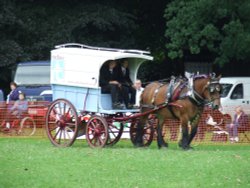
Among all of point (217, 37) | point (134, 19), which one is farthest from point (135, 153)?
point (134, 19)

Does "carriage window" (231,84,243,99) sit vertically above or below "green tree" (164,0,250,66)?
below

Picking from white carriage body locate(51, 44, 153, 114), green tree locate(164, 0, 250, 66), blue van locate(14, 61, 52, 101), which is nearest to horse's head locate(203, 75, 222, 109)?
white carriage body locate(51, 44, 153, 114)

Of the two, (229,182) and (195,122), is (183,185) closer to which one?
(229,182)

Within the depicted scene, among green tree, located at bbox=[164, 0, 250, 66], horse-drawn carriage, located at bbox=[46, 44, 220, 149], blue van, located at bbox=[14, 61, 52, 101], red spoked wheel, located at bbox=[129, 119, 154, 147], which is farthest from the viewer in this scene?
green tree, located at bbox=[164, 0, 250, 66]

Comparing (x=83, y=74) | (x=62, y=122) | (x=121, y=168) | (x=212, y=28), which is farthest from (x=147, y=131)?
(x=212, y=28)

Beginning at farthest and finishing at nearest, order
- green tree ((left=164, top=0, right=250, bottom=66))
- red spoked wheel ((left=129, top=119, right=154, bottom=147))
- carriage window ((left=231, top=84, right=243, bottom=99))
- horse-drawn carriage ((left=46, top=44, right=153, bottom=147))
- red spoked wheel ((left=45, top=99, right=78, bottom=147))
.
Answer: green tree ((left=164, top=0, right=250, bottom=66))
carriage window ((left=231, top=84, right=243, bottom=99))
red spoked wheel ((left=129, top=119, right=154, bottom=147))
red spoked wheel ((left=45, top=99, right=78, bottom=147))
horse-drawn carriage ((left=46, top=44, right=153, bottom=147))

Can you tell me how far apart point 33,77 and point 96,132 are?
51.2 feet

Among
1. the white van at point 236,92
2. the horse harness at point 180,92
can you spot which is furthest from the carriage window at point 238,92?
the horse harness at point 180,92

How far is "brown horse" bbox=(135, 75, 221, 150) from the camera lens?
810 inches

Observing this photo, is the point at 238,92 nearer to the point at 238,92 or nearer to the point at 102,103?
the point at 238,92

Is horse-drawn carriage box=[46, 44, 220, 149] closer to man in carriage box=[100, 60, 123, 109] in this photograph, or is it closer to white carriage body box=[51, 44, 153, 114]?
white carriage body box=[51, 44, 153, 114]

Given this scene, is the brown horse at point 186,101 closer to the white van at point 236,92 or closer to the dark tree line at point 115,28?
the white van at point 236,92

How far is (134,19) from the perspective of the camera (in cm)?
4203

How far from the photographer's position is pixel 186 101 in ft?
67.9
